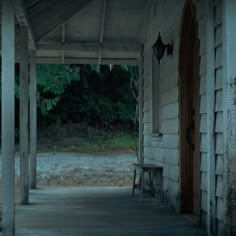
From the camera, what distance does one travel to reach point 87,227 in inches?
193

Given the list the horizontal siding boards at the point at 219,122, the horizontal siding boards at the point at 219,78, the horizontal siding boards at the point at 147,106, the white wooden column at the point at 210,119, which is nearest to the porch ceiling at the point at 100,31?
the horizontal siding boards at the point at 147,106

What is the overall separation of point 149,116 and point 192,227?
11.5ft

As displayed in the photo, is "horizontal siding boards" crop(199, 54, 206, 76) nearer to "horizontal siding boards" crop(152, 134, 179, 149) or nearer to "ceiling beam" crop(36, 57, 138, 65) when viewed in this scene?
"horizontal siding boards" crop(152, 134, 179, 149)

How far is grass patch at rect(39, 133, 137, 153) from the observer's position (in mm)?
17006

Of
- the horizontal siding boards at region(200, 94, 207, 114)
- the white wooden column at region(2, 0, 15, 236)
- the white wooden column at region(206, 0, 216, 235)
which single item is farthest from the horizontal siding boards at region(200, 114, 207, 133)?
the white wooden column at region(2, 0, 15, 236)

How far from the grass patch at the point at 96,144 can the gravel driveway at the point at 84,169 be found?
1.13 m

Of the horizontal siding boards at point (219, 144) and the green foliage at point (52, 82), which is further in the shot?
the green foliage at point (52, 82)

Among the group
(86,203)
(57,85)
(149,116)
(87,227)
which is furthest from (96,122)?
(87,227)

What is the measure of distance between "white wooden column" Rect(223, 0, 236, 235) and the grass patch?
12.9 meters

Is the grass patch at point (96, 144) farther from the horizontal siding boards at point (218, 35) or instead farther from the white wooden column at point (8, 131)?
the horizontal siding boards at point (218, 35)

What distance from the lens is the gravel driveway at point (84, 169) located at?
10883 millimetres

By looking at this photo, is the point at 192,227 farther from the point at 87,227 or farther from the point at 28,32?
the point at 28,32

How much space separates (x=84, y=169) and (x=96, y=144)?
4.95 m

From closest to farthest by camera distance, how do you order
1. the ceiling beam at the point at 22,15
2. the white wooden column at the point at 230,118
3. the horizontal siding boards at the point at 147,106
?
the white wooden column at the point at 230,118 < the ceiling beam at the point at 22,15 < the horizontal siding boards at the point at 147,106
